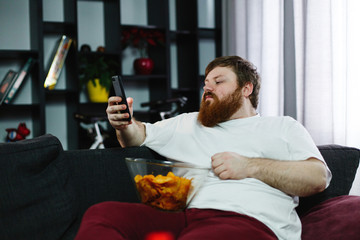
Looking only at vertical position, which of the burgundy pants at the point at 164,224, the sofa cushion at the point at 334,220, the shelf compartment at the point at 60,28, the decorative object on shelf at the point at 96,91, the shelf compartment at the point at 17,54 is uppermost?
the shelf compartment at the point at 60,28

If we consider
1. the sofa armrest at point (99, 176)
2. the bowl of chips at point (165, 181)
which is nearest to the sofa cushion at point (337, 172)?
the bowl of chips at point (165, 181)

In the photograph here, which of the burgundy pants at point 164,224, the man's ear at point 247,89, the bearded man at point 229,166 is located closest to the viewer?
the burgundy pants at point 164,224

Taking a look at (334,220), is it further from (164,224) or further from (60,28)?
(60,28)

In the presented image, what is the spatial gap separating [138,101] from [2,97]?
49.8 inches

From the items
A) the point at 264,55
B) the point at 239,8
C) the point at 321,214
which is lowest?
the point at 321,214

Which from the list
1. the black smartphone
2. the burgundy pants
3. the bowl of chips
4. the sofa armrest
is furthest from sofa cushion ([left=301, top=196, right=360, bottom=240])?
the black smartphone

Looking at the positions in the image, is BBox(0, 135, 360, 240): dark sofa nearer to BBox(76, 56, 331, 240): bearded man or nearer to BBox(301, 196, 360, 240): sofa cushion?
BBox(301, 196, 360, 240): sofa cushion

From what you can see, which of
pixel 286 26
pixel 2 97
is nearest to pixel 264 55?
pixel 286 26

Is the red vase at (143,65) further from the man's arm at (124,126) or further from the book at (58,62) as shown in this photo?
the man's arm at (124,126)

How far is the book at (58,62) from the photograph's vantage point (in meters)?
3.25

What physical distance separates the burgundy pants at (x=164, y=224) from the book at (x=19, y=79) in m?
2.27

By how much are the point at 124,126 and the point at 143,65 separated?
2137 mm

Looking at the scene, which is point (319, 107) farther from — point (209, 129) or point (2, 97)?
point (2, 97)

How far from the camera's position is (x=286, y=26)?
8.86ft
